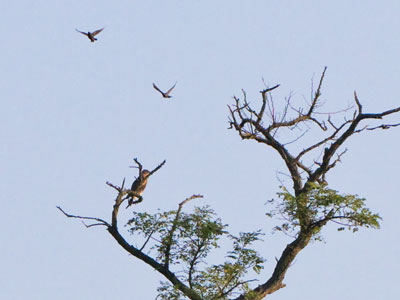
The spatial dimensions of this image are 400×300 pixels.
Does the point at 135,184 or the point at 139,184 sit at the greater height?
the point at 135,184

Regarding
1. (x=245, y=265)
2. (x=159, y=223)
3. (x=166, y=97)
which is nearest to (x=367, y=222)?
(x=245, y=265)

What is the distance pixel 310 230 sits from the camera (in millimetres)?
21234

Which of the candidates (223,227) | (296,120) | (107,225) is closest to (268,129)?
(296,120)

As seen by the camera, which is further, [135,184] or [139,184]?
[135,184]

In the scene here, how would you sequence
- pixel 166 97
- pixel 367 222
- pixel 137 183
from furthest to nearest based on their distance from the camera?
pixel 166 97
pixel 137 183
pixel 367 222

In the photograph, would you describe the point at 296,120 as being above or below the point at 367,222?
above

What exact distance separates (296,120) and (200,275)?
3.30 meters

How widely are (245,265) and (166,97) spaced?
17.8 feet

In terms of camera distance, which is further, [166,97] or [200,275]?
[166,97]

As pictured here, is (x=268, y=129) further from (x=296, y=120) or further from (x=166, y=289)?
(x=166, y=289)

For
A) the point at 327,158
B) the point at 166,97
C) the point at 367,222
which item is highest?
the point at 166,97

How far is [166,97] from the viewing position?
25.8m

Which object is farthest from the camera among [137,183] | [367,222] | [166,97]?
[166,97]

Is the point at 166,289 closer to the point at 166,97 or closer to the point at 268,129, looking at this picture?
the point at 268,129
